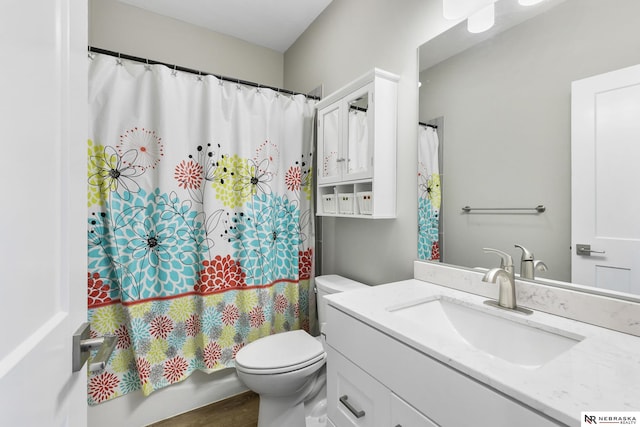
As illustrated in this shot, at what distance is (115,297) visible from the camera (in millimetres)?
1497

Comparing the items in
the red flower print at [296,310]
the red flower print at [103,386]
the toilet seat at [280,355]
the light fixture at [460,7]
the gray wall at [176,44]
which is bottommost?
the red flower print at [103,386]

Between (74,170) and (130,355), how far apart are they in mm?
1406

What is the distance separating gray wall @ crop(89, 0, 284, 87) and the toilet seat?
210 cm

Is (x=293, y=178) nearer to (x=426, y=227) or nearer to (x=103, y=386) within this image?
(x=426, y=227)

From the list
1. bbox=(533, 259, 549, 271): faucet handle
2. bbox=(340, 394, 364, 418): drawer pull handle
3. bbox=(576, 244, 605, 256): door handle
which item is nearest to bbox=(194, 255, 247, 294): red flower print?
bbox=(340, 394, 364, 418): drawer pull handle

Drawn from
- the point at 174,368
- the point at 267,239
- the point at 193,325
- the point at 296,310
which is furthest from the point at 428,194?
the point at 174,368

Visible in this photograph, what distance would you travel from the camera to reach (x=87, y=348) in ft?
1.85

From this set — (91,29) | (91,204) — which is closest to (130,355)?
(91,204)

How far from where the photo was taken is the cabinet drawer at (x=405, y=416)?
0.70 metres

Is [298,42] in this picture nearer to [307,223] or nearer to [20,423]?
[307,223]

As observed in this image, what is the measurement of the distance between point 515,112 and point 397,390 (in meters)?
1.02

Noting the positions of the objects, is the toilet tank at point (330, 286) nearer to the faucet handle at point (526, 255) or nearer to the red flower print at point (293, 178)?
the red flower print at point (293, 178)

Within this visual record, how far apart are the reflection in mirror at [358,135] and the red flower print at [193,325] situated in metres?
1.22

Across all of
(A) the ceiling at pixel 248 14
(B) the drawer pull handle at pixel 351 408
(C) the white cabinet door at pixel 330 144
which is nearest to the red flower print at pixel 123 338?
(B) the drawer pull handle at pixel 351 408
